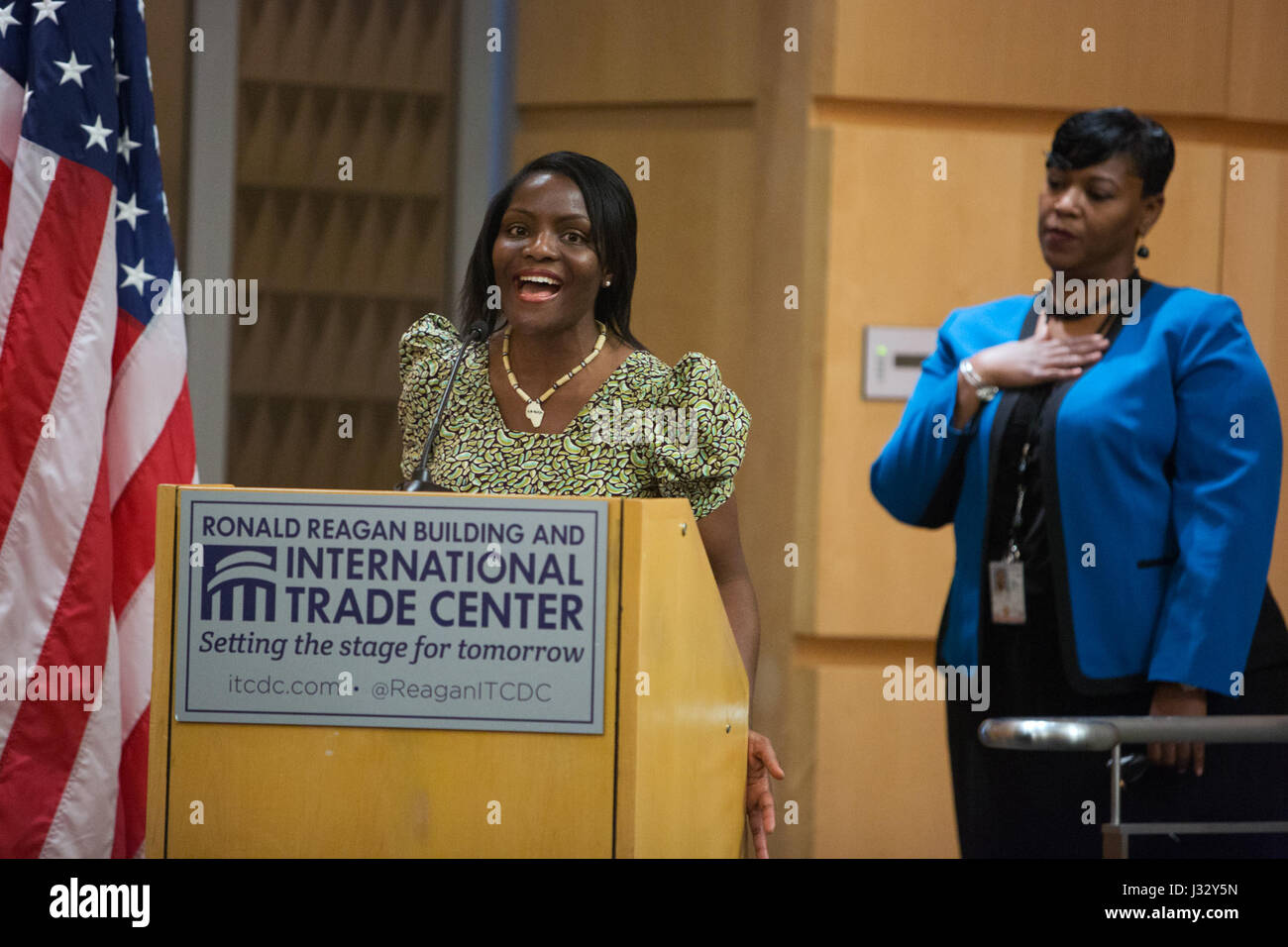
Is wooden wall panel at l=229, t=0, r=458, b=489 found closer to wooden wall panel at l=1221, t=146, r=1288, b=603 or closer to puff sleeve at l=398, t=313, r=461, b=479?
wooden wall panel at l=1221, t=146, r=1288, b=603

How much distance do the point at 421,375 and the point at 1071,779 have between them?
1.27 m

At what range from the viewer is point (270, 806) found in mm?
1347

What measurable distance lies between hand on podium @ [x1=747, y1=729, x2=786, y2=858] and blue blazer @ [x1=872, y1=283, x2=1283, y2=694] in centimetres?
76

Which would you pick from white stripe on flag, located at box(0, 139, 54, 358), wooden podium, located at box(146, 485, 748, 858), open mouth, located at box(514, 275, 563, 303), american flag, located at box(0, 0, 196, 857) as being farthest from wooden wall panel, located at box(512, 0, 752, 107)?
wooden podium, located at box(146, 485, 748, 858)

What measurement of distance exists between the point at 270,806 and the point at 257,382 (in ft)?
9.98

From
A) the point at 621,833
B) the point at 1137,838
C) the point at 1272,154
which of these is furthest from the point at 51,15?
the point at 1272,154

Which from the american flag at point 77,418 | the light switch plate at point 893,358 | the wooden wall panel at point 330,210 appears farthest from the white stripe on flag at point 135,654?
the light switch plate at point 893,358

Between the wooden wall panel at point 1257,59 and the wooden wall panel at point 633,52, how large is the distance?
126 centimetres

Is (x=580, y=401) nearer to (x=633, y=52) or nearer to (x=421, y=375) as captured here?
(x=421, y=375)

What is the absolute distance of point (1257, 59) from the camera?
12.7 feet

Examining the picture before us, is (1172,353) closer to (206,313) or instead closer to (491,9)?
(491,9)

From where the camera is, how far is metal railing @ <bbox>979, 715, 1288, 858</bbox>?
5.05 ft

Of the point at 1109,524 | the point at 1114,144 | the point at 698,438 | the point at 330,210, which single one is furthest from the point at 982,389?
the point at 330,210

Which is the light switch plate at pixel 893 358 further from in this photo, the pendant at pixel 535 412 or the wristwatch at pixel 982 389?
the pendant at pixel 535 412
